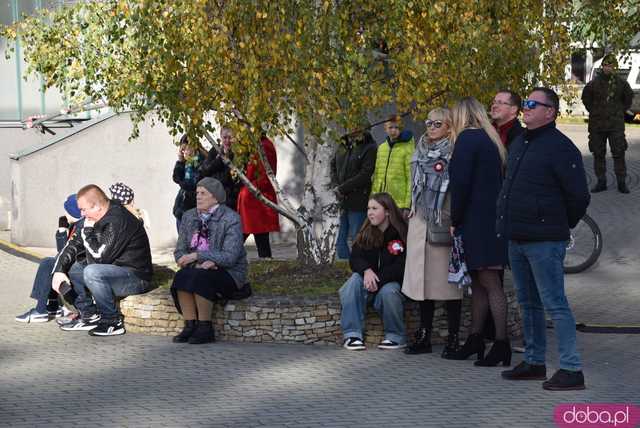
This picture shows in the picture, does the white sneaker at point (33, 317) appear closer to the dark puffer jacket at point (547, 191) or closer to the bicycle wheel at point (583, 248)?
the dark puffer jacket at point (547, 191)

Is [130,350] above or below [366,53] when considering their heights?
below

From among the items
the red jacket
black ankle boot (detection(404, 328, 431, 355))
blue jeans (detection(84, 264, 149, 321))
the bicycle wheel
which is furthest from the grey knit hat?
the bicycle wheel

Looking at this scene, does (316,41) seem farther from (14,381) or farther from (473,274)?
(14,381)

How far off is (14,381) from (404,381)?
2.59m

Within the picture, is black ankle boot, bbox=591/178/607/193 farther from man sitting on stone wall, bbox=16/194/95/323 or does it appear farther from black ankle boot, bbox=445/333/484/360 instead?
black ankle boot, bbox=445/333/484/360

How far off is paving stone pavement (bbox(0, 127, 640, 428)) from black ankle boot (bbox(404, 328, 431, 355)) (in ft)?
0.28

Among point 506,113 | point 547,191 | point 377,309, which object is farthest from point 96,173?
point 547,191

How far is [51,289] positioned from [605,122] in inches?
366

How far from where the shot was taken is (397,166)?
12.0 metres

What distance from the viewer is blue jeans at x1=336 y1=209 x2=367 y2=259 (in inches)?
512

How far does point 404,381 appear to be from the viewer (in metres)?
8.47

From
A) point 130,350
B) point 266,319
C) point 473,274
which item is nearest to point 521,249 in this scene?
point 473,274

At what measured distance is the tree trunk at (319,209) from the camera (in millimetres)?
11523

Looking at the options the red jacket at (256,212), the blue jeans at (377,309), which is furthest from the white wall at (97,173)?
the blue jeans at (377,309)
